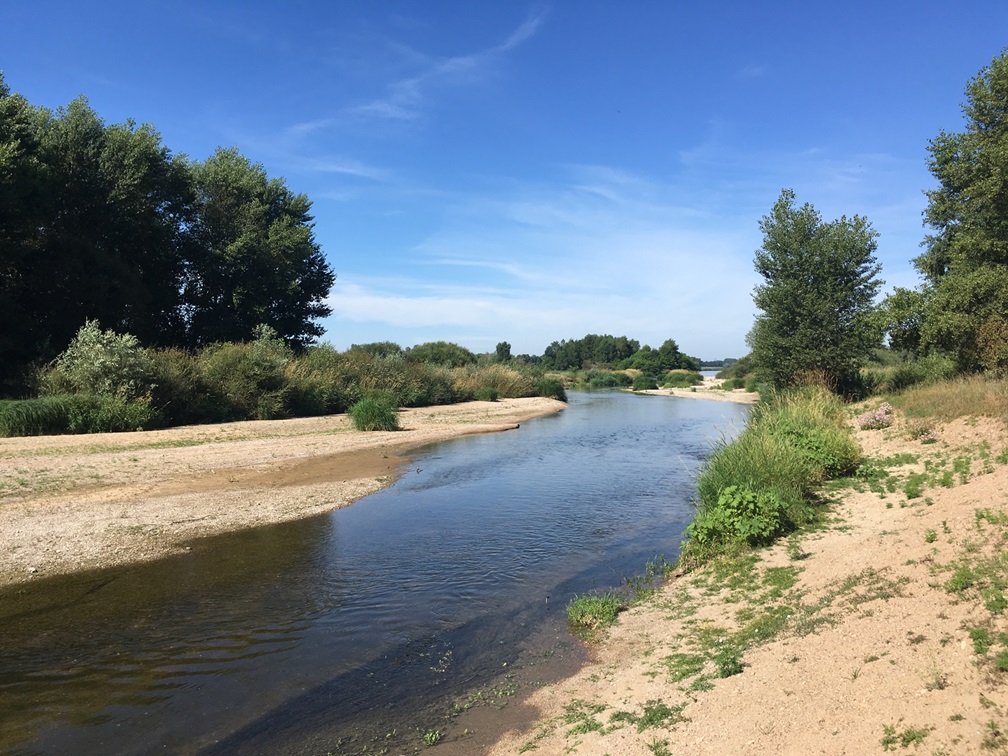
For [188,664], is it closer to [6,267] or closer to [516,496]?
[516,496]

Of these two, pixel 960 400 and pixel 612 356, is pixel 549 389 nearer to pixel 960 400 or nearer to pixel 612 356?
pixel 960 400

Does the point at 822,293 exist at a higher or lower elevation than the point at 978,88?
lower

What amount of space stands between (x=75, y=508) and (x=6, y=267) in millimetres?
20990

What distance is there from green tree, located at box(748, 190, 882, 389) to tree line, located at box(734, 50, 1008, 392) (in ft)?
0.13

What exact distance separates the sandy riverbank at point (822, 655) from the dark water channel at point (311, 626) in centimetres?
135

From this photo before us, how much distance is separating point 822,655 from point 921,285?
74.1 ft

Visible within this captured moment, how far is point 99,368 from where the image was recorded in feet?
78.0

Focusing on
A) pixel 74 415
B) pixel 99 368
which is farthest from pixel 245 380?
pixel 74 415

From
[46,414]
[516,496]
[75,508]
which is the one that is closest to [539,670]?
[516,496]

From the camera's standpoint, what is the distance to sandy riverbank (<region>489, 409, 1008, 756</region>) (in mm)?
4270

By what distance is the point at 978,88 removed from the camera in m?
20.6

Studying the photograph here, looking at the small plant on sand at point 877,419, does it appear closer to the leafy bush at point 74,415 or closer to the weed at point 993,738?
the weed at point 993,738

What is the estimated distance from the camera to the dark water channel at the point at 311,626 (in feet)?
20.2

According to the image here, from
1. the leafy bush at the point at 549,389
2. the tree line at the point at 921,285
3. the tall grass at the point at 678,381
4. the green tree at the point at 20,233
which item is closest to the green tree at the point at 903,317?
the tree line at the point at 921,285
